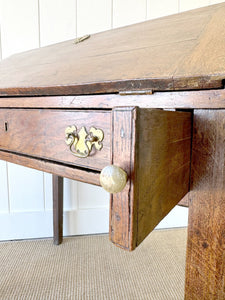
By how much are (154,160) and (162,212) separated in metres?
0.10

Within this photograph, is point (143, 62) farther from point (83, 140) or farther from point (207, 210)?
point (207, 210)

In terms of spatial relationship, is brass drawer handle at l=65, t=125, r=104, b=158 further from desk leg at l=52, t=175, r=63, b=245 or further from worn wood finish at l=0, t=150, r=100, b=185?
desk leg at l=52, t=175, r=63, b=245

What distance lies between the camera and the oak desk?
0.31 meters

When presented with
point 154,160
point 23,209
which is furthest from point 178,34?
point 23,209

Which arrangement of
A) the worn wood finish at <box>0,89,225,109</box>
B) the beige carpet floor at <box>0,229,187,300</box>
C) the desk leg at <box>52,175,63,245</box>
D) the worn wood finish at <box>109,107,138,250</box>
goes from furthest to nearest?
the desk leg at <box>52,175,63,245</box>
the beige carpet floor at <box>0,229,187,300</box>
the worn wood finish at <box>0,89,225,109</box>
the worn wood finish at <box>109,107,138,250</box>

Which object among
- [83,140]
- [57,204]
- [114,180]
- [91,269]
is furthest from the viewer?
[57,204]

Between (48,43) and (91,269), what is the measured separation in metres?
1.18

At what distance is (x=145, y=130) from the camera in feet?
0.96

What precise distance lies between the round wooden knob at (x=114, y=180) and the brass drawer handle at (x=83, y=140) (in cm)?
13

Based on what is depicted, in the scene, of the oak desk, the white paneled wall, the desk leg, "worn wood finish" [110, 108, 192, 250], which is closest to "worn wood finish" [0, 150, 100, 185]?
the oak desk

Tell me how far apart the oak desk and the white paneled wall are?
808 mm

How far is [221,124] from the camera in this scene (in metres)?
0.40

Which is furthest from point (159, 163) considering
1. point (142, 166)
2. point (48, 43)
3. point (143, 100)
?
point (48, 43)

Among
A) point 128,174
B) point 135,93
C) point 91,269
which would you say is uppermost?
point 135,93
